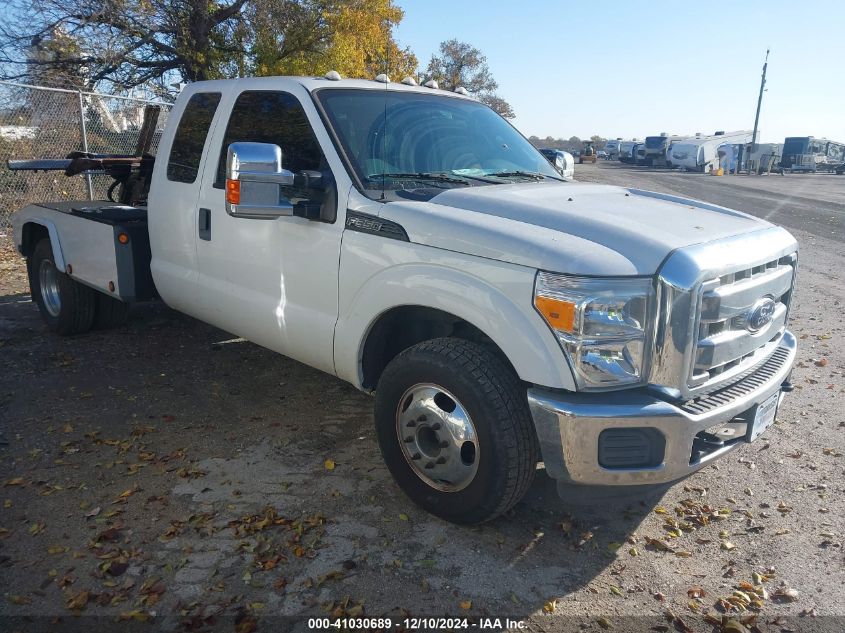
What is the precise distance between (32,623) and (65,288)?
4010mm

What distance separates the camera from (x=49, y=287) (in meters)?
6.59

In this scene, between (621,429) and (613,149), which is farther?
(613,149)

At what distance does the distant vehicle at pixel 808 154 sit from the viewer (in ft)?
165

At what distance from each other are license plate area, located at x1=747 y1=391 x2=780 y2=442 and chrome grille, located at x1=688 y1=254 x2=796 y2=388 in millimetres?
197

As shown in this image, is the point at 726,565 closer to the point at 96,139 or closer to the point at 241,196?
the point at 241,196

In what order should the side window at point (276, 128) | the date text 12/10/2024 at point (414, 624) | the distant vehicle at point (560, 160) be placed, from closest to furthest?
the date text 12/10/2024 at point (414, 624) → the side window at point (276, 128) → the distant vehicle at point (560, 160)

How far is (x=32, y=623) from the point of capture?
2787 mm

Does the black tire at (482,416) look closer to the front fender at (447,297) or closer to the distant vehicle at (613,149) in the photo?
the front fender at (447,297)

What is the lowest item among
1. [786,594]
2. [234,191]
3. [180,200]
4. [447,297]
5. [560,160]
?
[786,594]

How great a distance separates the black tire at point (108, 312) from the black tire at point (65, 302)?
6 cm

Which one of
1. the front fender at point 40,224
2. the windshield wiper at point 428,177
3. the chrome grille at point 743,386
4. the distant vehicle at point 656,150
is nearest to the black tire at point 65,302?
the front fender at point 40,224

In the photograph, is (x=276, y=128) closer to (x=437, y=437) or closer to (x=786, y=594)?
(x=437, y=437)

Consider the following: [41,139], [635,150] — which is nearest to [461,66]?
[635,150]

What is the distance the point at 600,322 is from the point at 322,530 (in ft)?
5.44
